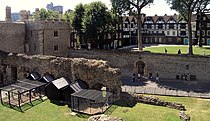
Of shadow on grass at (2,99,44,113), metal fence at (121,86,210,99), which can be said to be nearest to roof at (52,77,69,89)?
shadow on grass at (2,99,44,113)

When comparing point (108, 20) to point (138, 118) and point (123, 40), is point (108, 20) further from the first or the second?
point (138, 118)

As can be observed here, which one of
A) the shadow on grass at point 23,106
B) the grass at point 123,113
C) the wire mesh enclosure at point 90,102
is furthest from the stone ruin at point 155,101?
the shadow on grass at point 23,106

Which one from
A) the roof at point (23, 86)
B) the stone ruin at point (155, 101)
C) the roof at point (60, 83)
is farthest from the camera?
the roof at point (60, 83)

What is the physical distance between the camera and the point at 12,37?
38000 millimetres

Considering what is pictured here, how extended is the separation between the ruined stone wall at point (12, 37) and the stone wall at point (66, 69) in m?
4.29

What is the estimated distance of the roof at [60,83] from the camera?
2498 centimetres

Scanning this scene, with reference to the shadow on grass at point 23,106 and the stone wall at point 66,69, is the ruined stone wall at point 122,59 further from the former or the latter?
the shadow on grass at point 23,106

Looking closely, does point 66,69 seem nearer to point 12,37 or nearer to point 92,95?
point 92,95

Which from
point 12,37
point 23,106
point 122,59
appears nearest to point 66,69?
point 23,106

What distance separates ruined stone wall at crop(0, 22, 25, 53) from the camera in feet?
120

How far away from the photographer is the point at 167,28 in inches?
2717

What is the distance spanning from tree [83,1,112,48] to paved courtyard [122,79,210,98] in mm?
13264

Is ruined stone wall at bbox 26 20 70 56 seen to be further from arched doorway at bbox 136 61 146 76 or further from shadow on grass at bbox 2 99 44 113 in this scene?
shadow on grass at bbox 2 99 44 113

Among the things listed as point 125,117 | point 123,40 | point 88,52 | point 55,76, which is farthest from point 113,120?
point 123,40
